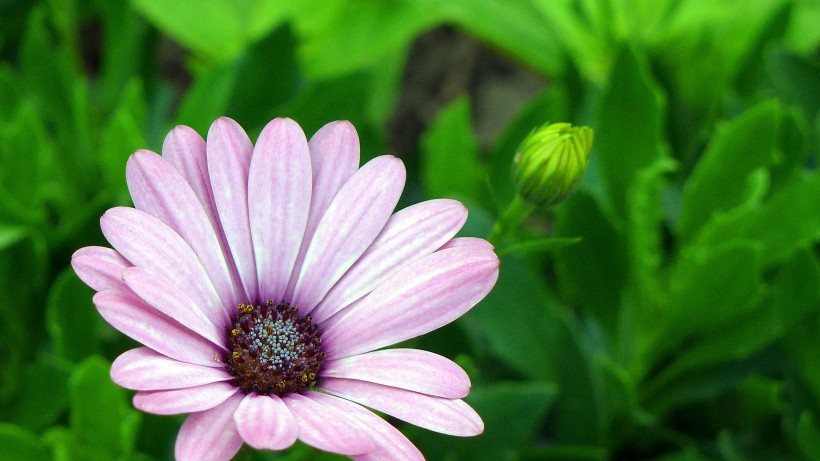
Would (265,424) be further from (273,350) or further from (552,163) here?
(552,163)

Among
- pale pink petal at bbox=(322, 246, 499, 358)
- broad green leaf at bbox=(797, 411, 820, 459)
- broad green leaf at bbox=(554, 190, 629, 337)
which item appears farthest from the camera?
broad green leaf at bbox=(554, 190, 629, 337)

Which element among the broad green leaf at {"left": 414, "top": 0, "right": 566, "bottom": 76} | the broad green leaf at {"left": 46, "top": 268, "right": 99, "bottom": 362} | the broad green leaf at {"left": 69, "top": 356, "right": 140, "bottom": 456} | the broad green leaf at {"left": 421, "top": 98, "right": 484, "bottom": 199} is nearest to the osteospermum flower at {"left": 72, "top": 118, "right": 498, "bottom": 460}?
the broad green leaf at {"left": 69, "top": 356, "right": 140, "bottom": 456}

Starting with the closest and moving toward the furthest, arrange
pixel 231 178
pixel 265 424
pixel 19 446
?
pixel 265 424 → pixel 231 178 → pixel 19 446

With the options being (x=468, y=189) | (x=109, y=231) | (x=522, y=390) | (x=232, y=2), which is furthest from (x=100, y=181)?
(x=109, y=231)

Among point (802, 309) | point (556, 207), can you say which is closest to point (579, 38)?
point (556, 207)

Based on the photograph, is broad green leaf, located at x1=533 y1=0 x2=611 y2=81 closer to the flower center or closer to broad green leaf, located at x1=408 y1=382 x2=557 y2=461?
broad green leaf, located at x1=408 y1=382 x2=557 y2=461

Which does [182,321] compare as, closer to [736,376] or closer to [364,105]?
[364,105]
